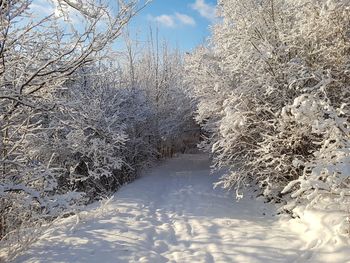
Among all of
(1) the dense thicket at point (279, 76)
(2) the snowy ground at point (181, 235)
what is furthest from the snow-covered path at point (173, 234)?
(1) the dense thicket at point (279, 76)

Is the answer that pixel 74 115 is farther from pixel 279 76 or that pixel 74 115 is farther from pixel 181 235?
pixel 279 76

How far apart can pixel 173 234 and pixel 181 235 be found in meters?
0.19

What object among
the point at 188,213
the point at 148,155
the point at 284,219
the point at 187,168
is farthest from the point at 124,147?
the point at 284,219

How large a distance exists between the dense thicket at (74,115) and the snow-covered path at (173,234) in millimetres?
645

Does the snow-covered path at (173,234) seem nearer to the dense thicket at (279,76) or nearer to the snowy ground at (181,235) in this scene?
the snowy ground at (181,235)

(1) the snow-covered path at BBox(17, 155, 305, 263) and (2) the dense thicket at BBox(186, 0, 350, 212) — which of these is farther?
(2) the dense thicket at BBox(186, 0, 350, 212)

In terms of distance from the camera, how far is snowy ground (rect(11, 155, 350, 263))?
18.6 ft

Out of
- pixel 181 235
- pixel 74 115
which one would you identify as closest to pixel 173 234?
pixel 181 235

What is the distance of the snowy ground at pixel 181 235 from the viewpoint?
5676 millimetres

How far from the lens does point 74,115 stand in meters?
5.41

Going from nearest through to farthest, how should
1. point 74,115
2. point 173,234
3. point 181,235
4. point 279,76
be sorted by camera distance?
point 74,115 < point 181,235 < point 173,234 < point 279,76

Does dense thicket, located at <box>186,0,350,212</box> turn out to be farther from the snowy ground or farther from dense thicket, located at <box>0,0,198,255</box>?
dense thicket, located at <box>0,0,198,255</box>

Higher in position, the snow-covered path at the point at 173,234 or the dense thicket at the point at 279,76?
the dense thicket at the point at 279,76

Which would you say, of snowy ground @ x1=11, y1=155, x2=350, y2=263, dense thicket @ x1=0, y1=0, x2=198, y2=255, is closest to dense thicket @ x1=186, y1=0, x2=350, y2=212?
snowy ground @ x1=11, y1=155, x2=350, y2=263
